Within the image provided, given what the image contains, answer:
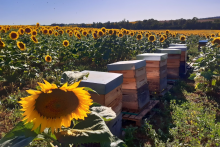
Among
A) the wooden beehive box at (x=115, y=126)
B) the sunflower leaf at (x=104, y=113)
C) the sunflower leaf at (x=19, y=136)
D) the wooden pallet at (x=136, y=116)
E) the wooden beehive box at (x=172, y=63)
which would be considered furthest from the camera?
the wooden beehive box at (x=172, y=63)

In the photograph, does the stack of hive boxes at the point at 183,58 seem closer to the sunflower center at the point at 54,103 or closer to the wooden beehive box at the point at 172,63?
the wooden beehive box at the point at 172,63

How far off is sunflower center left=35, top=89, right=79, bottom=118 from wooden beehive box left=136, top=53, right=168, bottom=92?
13.2ft

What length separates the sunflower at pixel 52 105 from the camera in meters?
1.11

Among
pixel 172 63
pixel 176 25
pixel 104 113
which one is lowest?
pixel 172 63

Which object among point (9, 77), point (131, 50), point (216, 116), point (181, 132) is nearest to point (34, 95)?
point (181, 132)

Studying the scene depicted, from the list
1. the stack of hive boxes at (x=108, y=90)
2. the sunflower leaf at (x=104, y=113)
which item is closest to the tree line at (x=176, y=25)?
the stack of hive boxes at (x=108, y=90)

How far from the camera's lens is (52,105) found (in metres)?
1.11

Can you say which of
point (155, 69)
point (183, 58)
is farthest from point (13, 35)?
point (183, 58)

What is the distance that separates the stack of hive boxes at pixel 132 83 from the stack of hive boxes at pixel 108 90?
70 centimetres

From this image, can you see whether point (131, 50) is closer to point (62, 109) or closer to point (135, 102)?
point (135, 102)

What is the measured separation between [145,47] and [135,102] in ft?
25.5

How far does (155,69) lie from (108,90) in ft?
8.83

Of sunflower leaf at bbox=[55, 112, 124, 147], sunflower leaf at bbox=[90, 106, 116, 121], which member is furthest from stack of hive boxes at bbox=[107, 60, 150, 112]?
sunflower leaf at bbox=[55, 112, 124, 147]

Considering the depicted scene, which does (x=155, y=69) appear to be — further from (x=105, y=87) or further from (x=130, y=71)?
(x=105, y=87)
